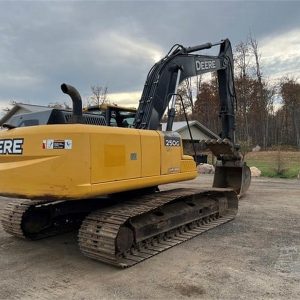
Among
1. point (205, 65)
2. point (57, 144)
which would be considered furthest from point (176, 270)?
point (205, 65)

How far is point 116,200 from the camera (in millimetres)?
6223

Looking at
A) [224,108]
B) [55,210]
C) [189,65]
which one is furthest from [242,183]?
[55,210]

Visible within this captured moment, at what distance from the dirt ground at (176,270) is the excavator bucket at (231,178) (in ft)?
9.07

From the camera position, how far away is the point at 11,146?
5160 millimetres

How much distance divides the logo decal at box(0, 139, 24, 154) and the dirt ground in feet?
5.04

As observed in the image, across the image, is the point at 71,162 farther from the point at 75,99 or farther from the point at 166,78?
the point at 166,78

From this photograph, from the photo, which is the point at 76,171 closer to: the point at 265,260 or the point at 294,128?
the point at 265,260

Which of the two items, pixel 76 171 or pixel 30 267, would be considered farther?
pixel 30 267

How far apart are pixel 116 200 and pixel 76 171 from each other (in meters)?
1.69

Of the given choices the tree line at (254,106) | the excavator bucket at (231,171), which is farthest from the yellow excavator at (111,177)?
the tree line at (254,106)

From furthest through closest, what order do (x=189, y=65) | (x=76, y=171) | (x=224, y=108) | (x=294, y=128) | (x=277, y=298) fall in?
(x=294, y=128) < (x=224, y=108) < (x=189, y=65) < (x=76, y=171) < (x=277, y=298)

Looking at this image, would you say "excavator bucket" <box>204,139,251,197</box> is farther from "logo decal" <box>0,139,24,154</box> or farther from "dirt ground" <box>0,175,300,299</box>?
"logo decal" <box>0,139,24,154</box>

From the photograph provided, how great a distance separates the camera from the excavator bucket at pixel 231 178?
983 cm

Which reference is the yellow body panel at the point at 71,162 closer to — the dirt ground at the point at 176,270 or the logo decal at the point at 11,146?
the logo decal at the point at 11,146
